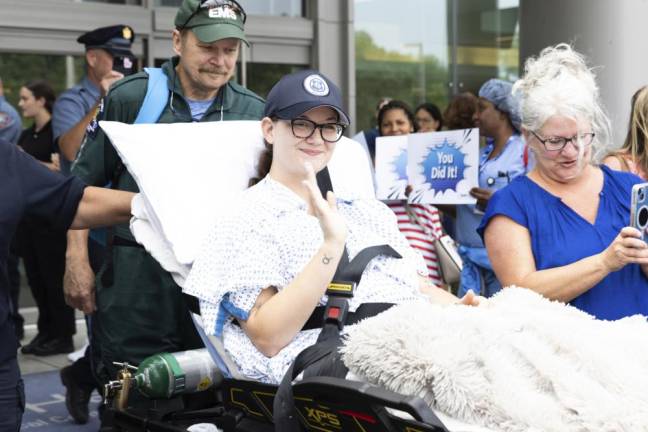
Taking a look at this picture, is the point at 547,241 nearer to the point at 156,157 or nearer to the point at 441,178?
the point at 156,157

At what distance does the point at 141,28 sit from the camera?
8.34 metres

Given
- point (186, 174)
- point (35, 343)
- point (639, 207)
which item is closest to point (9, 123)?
point (35, 343)

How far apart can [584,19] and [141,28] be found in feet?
11.7

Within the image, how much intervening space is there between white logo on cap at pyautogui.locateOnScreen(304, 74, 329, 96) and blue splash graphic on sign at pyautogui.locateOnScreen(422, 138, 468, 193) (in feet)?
8.30

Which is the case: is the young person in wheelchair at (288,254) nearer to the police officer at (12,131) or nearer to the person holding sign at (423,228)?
the person holding sign at (423,228)

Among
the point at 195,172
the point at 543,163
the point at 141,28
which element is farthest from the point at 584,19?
the point at 195,172

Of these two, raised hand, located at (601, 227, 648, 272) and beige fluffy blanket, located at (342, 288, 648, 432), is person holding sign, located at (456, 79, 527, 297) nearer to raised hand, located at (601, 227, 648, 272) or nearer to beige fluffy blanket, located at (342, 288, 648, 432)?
raised hand, located at (601, 227, 648, 272)

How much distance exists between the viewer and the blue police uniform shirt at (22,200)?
282cm

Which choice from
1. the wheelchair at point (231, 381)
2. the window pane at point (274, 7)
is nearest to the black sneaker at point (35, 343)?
the window pane at point (274, 7)

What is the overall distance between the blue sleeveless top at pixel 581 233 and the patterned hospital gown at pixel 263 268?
56cm

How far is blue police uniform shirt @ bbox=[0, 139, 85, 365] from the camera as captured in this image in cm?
282

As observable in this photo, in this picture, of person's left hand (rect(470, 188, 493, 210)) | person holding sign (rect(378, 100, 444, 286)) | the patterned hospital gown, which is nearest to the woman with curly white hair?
the patterned hospital gown

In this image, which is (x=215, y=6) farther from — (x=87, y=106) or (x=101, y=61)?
(x=87, y=106)

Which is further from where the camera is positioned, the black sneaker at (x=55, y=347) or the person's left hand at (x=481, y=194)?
the black sneaker at (x=55, y=347)
